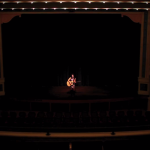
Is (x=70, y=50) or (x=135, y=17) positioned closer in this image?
(x=135, y=17)

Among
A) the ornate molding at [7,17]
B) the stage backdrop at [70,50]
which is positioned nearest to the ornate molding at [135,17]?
the stage backdrop at [70,50]

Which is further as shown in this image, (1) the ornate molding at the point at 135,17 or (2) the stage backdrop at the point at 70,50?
(2) the stage backdrop at the point at 70,50

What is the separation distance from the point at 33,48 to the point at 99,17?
4560 millimetres

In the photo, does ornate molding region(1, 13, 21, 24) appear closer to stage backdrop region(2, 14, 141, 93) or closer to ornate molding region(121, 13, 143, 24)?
stage backdrop region(2, 14, 141, 93)

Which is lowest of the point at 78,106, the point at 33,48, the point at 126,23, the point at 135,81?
the point at 78,106

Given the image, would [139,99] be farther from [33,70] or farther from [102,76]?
[33,70]

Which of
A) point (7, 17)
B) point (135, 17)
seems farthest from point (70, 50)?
point (135, 17)

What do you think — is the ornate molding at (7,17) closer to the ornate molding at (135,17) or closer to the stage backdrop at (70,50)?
the stage backdrop at (70,50)

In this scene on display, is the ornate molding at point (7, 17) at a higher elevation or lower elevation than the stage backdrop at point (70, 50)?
higher

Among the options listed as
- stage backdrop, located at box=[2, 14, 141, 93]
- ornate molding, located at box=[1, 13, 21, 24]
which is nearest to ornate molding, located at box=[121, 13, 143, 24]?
stage backdrop, located at box=[2, 14, 141, 93]

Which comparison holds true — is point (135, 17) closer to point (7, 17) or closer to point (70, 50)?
point (70, 50)
